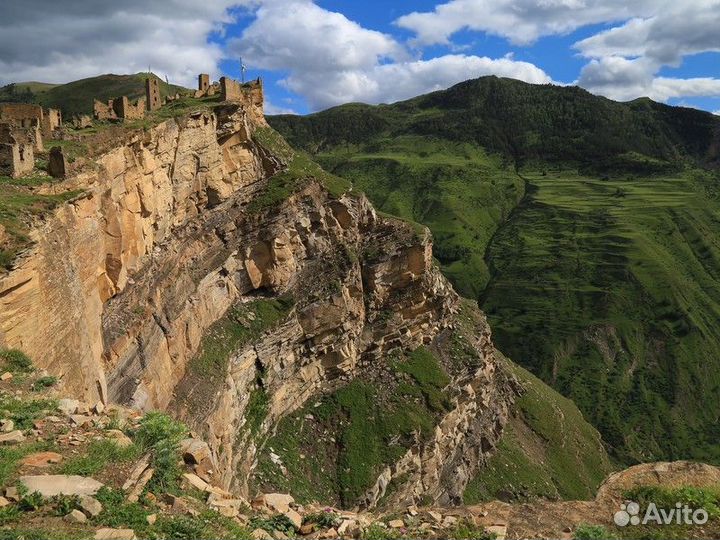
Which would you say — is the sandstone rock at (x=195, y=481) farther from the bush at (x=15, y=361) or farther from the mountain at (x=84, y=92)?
the mountain at (x=84, y=92)

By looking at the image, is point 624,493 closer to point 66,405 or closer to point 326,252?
point 66,405

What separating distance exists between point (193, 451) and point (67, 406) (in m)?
4.19

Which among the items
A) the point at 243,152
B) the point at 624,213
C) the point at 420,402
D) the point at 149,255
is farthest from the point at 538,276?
the point at 149,255

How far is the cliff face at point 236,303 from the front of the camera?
94.2 feet

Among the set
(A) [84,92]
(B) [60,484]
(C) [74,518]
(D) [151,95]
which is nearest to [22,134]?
(D) [151,95]

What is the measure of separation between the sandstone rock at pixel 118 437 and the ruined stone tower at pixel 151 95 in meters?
39.4

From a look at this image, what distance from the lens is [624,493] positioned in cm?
1516

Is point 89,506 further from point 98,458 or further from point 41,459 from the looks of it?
point 41,459

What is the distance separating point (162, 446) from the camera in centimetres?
1329

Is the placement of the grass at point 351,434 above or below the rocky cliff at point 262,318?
below

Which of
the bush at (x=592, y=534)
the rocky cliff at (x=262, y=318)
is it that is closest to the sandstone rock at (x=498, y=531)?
the bush at (x=592, y=534)

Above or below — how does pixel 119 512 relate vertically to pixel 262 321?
above

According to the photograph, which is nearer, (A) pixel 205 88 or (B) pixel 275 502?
(B) pixel 275 502

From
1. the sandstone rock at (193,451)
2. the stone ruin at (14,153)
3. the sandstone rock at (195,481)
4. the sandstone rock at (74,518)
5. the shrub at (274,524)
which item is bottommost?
the shrub at (274,524)
